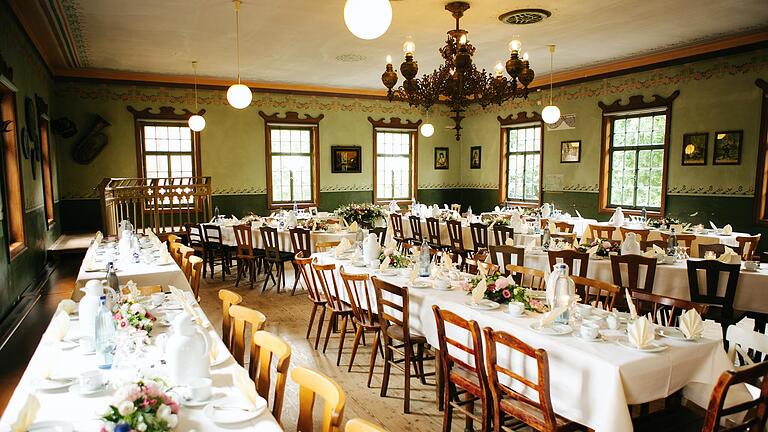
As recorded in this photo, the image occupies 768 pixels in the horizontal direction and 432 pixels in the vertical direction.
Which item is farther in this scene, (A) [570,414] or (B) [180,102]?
(B) [180,102]

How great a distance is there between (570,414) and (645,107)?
798 centimetres

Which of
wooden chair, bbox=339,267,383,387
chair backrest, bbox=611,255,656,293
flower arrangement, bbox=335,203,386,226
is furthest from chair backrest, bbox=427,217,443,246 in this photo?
wooden chair, bbox=339,267,383,387

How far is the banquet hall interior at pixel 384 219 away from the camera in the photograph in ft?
8.37

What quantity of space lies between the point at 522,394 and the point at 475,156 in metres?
10.7

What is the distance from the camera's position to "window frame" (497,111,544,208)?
36.6 ft

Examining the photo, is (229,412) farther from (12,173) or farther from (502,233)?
(502,233)

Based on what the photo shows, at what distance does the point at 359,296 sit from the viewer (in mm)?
4555

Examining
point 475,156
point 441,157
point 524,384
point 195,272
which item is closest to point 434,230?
point 195,272

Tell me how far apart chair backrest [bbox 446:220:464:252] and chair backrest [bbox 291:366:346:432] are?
19.5ft

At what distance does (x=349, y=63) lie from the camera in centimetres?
905

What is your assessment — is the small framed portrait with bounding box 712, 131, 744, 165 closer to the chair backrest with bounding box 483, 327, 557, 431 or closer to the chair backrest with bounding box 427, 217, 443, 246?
the chair backrest with bounding box 427, 217, 443, 246

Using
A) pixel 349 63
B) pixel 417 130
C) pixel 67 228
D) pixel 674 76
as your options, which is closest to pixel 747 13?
pixel 674 76

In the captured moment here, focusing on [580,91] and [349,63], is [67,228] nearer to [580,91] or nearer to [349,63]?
[349,63]

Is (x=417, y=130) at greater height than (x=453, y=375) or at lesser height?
greater
